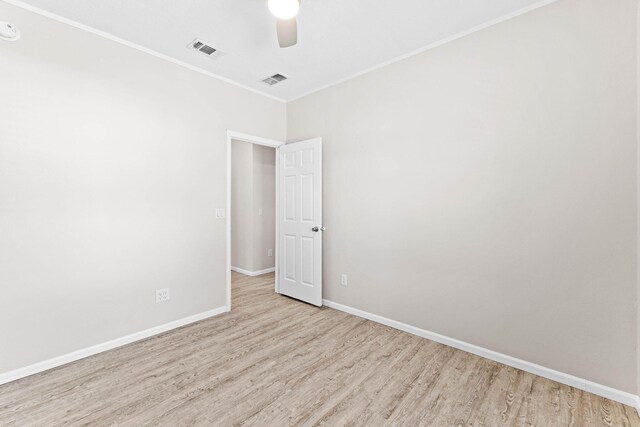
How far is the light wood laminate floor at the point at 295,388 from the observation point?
1.74 metres

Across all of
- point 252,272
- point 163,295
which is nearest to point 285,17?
point 163,295

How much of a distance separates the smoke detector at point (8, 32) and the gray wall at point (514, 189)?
111 inches

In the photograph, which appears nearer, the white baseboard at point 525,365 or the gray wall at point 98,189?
the white baseboard at point 525,365

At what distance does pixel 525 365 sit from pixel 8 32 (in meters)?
4.44

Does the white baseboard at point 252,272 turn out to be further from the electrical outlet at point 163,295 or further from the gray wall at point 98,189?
the electrical outlet at point 163,295

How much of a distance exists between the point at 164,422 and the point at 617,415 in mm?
2688

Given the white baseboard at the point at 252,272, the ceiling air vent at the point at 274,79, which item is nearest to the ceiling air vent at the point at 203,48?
the ceiling air vent at the point at 274,79

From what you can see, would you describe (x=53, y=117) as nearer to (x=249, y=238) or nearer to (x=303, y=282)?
(x=303, y=282)

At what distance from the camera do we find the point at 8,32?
6.69 feet

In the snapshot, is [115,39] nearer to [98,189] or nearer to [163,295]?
[98,189]

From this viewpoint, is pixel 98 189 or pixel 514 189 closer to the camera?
pixel 514 189

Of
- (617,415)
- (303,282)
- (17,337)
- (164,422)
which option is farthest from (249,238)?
(617,415)

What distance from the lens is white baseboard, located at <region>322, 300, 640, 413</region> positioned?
1864mm

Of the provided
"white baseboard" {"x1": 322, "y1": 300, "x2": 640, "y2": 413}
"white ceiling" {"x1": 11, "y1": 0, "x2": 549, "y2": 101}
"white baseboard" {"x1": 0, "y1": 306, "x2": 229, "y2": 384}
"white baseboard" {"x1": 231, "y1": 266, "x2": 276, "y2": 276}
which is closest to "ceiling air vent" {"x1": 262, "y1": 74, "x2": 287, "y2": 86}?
"white ceiling" {"x1": 11, "y1": 0, "x2": 549, "y2": 101}
